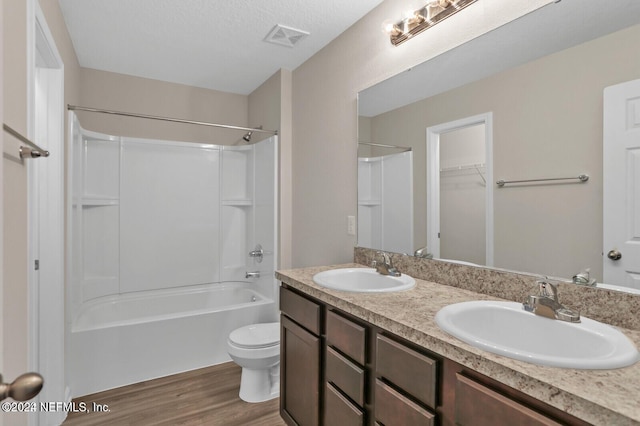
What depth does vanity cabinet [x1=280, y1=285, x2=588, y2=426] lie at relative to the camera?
82 cm

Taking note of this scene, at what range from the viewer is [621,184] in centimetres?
110

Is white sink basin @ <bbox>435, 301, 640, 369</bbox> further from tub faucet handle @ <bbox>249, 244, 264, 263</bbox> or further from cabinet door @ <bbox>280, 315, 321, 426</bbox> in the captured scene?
tub faucet handle @ <bbox>249, 244, 264, 263</bbox>

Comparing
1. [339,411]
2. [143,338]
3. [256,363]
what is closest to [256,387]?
[256,363]

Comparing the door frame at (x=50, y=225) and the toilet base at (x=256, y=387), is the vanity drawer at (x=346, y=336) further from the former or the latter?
the door frame at (x=50, y=225)

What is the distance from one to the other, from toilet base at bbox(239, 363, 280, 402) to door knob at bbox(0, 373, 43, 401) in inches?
73.2

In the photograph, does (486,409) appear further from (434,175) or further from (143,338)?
(143,338)

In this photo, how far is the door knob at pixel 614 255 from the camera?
112cm

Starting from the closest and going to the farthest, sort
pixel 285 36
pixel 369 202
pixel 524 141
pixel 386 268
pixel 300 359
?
pixel 524 141
pixel 300 359
pixel 386 268
pixel 369 202
pixel 285 36

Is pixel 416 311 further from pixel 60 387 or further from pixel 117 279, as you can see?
pixel 117 279

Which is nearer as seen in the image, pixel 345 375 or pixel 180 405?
pixel 345 375

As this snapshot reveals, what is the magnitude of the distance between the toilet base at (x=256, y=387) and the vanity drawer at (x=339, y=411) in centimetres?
91

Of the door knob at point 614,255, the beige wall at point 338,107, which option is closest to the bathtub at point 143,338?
the beige wall at point 338,107

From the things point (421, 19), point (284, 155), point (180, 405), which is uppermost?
point (421, 19)

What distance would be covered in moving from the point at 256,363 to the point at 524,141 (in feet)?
6.45
